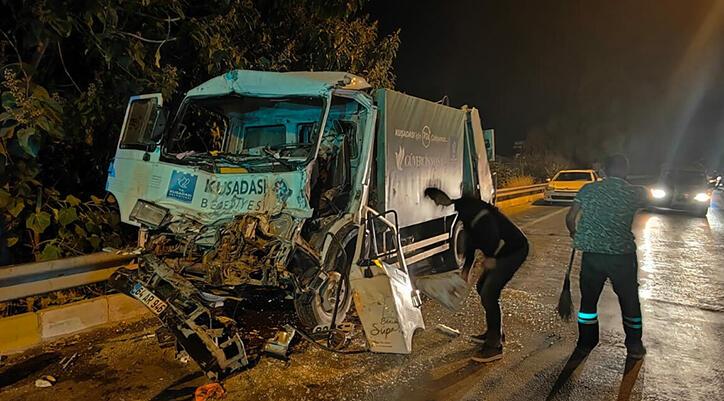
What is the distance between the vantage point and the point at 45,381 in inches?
143

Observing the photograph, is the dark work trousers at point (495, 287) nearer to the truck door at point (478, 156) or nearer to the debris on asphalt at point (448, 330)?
the debris on asphalt at point (448, 330)

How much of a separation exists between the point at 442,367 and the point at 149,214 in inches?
116

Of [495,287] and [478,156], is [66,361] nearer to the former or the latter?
[495,287]

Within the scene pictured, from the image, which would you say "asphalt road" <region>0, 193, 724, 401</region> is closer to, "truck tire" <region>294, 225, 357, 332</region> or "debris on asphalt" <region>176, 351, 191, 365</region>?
"debris on asphalt" <region>176, 351, 191, 365</region>

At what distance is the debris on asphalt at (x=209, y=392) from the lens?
338 cm

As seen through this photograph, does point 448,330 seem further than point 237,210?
Yes

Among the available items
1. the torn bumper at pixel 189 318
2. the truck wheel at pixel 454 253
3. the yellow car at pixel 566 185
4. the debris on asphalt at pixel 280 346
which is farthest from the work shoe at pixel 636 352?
the yellow car at pixel 566 185

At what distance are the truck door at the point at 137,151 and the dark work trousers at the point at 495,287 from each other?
10.8 ft

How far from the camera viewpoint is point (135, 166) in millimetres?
4840

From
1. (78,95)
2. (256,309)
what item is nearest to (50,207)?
(78,95)

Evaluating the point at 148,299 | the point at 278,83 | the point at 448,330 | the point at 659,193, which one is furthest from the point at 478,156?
the point at 659,193

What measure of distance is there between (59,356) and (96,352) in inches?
11.0

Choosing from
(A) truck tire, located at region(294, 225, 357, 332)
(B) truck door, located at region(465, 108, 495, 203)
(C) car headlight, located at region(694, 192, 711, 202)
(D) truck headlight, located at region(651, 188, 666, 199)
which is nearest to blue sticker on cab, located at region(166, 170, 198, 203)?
(A) truck tire, located at region(294, 225, 357, 332)

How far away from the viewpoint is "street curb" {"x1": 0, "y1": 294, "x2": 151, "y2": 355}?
4242 mm
